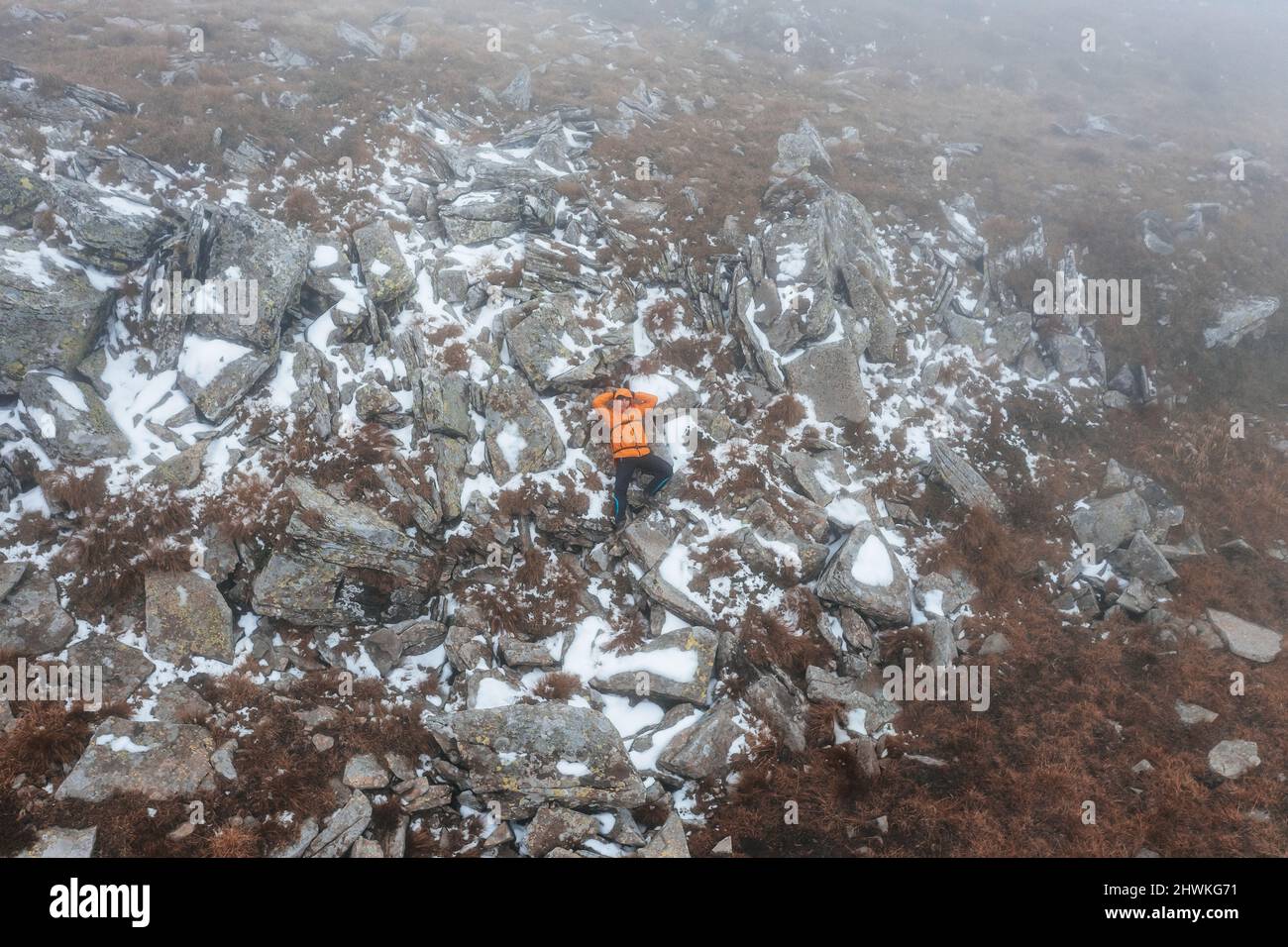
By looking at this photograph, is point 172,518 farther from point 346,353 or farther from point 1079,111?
point 1079,111

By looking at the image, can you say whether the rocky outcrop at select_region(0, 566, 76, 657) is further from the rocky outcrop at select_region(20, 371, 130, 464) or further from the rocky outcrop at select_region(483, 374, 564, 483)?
the rocky outcrop at select_region(483, 374, 564, 483)

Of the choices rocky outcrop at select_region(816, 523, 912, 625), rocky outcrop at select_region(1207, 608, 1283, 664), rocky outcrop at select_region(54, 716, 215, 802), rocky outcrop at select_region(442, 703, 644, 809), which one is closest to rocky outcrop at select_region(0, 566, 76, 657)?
rocky outcrop at select_region(54, 716, 215, 802)

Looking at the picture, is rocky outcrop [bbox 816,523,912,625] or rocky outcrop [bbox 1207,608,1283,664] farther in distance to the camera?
rocky outcrop [bbox 816,523,912,625]

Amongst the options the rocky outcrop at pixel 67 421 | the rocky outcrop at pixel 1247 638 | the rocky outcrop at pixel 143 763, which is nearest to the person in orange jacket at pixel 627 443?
the rocky outcrop at pixel 143 763

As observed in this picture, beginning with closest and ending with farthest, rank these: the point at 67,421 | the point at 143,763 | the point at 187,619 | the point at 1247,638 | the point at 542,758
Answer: the point at 143,763, the point at 542,758, the point at 187,619, the point at 67,421, the point at 1247,638

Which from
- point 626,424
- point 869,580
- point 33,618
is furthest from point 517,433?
point 33,618

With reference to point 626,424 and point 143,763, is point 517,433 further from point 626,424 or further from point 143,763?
point 143,763

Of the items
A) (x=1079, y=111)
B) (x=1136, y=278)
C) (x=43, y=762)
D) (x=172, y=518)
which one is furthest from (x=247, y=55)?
(x=1079, y=111)
